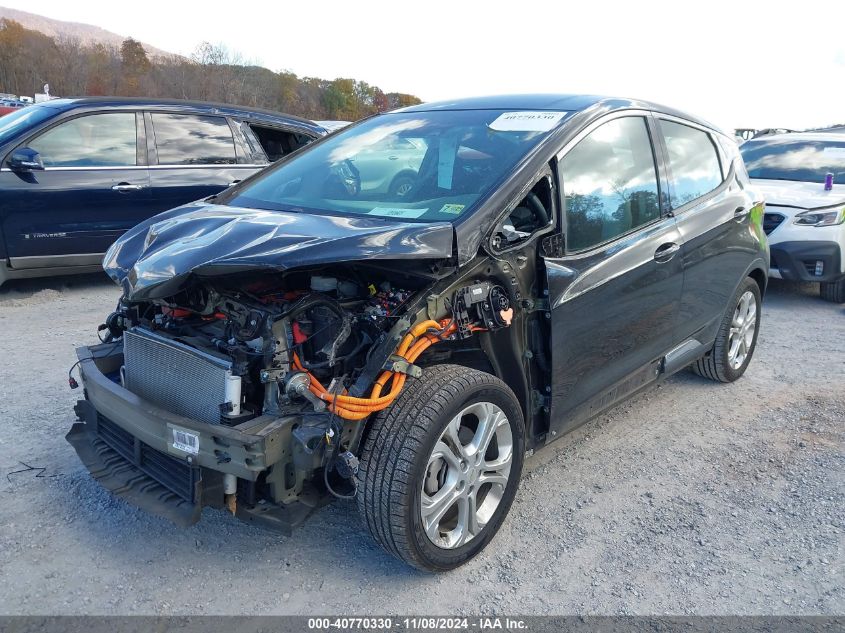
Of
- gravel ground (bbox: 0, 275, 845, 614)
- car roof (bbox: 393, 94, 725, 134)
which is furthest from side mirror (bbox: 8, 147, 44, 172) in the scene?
car roof (bbox: 393, 94, 725, 134)

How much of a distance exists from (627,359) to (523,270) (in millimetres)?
947

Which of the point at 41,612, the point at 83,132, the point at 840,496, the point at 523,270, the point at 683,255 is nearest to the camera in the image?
the point at 41,612

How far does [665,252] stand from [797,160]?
5.82 m

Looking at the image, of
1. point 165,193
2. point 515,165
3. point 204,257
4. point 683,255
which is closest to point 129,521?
point 204,257

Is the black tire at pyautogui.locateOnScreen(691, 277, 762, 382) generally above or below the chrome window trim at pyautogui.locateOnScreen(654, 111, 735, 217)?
below

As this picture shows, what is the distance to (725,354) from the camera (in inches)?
185

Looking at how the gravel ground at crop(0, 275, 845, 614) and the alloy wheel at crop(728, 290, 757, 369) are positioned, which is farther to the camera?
the alloy wheel at crop(728, 290, 757, 369)

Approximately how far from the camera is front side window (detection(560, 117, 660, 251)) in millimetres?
3211

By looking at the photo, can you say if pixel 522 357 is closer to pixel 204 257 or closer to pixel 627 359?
pixel 627 359

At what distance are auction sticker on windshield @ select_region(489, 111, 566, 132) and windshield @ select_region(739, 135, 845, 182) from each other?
6.00 meters

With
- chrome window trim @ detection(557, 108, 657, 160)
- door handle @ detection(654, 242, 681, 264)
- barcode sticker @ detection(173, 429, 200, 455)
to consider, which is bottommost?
barcode sticker @ detection(173, 429, 200, 455)

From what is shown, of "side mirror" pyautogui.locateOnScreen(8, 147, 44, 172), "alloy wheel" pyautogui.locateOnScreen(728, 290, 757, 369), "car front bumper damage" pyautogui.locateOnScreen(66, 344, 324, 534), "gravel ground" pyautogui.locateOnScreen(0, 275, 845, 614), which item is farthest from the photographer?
"side mirror" pyautogui.locateOnScreen(8, 147, 44, 172)

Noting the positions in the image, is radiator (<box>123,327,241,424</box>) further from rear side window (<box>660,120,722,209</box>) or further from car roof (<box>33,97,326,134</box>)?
car roof (<box>33,97,326,134</box>)

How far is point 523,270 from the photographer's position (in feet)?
9.78
